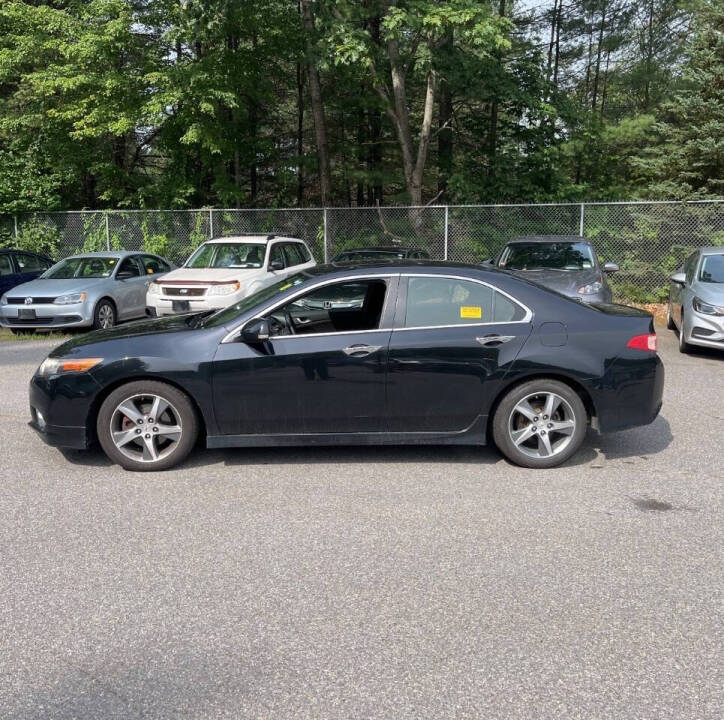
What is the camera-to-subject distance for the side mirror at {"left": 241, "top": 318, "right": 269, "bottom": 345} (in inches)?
218

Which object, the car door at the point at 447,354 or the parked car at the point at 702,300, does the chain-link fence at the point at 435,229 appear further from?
the car door at the point at 447,354

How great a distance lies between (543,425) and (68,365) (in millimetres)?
3652

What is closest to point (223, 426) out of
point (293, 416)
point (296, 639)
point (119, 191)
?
point (293, 416)

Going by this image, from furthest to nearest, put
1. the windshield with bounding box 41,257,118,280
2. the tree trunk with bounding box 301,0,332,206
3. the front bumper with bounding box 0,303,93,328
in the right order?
the tree trunk with bounding box 301,0,332,206, the windshield with bounding box 41,257,118,280, the front bumper with bounding box 0,303,93,328

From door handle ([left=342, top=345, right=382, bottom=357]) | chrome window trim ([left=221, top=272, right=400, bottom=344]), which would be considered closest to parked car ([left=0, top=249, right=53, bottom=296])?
chrome window trim ([left=221, top=272, right=400, bottom=344])

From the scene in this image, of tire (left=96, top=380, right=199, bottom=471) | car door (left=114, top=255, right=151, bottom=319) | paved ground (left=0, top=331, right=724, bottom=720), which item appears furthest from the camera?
car door (left=114, top=255, right=151, bottom=319)

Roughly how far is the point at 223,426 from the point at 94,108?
19.0m

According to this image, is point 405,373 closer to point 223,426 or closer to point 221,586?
point 223,426

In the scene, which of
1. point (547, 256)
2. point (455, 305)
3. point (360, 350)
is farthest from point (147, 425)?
point (547, 256)

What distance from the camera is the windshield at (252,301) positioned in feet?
19.3

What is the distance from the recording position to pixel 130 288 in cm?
1466

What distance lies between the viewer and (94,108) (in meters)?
21.6

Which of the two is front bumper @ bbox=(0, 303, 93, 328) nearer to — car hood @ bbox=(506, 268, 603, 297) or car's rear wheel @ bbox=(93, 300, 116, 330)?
car's rear wheel @ bbox=(93, 300, 116, 330)

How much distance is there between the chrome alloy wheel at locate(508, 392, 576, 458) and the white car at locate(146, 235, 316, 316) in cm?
728
